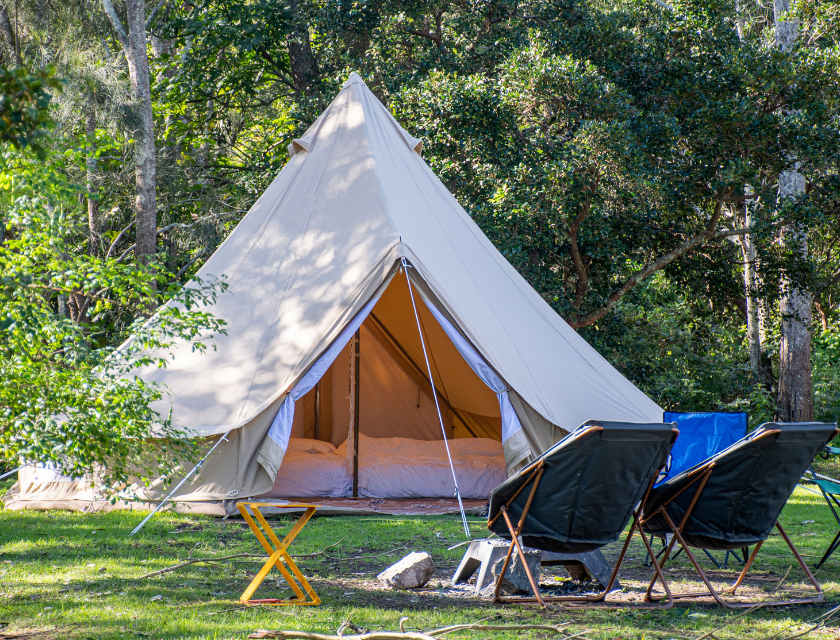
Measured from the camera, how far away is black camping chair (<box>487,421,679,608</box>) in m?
2.61

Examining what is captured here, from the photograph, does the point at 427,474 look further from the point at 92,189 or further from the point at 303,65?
the point at 303,65

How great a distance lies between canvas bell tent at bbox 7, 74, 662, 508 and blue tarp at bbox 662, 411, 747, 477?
0.65 metres

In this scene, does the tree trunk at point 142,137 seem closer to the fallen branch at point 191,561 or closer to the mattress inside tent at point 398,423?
the mattress inside tent at point 398,423

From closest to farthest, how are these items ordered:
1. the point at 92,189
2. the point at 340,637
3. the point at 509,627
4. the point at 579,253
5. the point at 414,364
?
the point at 340,637
the point at 509,627
the point at 414,364
the point at 579,253
the point at 92,189

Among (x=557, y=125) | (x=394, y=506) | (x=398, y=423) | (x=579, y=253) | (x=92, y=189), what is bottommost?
(x=394, y=506)

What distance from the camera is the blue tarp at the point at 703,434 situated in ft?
14.1

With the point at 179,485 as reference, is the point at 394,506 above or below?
below

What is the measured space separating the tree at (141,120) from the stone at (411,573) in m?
5.39

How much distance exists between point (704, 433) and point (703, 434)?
0.01 m

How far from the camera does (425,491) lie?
17.5ft

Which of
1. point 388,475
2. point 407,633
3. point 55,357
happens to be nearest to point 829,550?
point 407,633

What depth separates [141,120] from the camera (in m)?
7.43

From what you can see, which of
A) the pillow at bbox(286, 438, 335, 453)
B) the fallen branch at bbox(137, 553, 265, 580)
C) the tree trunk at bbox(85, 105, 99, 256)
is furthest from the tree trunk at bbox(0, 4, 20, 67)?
the fallen branch at bbox(137, 553, 265, 580)

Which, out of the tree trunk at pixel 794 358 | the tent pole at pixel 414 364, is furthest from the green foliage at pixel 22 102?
the tree trunk at pixel 794 358
